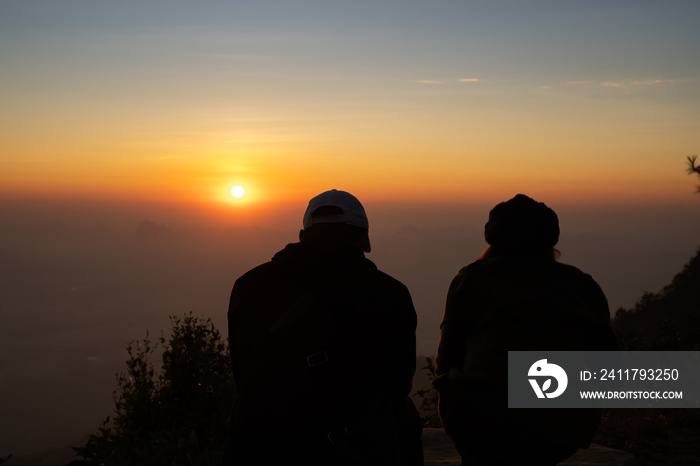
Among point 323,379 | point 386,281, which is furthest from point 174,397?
point 386,281

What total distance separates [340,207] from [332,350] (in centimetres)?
75

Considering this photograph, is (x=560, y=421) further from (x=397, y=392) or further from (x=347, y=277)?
(x=347, y=277)

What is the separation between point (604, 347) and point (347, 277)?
52.8 inches

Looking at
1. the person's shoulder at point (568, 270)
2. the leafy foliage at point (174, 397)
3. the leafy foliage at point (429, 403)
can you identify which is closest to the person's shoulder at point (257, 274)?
the person's shoulder at point (568, 270)

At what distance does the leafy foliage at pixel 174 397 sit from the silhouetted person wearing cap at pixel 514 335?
3498 millimetres

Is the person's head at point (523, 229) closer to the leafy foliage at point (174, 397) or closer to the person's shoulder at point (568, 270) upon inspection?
the person's shoulder at point (568, 270)

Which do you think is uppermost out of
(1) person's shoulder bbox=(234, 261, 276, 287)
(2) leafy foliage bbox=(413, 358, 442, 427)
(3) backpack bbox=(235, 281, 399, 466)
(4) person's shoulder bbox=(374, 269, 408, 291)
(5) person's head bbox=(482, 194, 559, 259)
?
(5) person's head bbox=(482, 194, 559, 259)

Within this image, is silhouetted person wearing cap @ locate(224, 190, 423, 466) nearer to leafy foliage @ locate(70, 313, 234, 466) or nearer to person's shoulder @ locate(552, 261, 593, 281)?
person's shoulder @ locate(552, 261, 593, 281)

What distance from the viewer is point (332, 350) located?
254 centimetres

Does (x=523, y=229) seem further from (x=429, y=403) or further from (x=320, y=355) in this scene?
(x=429, y=403)

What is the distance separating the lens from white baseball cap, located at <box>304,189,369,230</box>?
2.85 meters

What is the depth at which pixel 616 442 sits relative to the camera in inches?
220

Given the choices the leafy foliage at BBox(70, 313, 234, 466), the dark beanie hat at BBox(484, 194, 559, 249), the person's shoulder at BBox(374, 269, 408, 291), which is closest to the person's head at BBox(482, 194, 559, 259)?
the dark beanie hat at BBox(484, 194, 559, 249)

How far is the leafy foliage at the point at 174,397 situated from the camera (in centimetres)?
561
